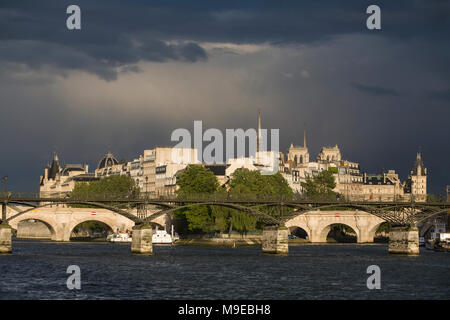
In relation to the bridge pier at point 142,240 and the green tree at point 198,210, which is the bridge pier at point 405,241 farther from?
the green tree at point 198,210

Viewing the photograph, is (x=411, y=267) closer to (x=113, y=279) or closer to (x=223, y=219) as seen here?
(x=113, y=279)

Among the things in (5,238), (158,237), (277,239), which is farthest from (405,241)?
(5,238)

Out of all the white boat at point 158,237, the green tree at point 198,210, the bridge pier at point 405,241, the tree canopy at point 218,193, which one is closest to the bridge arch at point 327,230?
the tree canopy at point 218,193

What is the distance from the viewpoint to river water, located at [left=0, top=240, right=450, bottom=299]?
61594 millimetres

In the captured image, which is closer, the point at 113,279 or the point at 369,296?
the point at 369,296

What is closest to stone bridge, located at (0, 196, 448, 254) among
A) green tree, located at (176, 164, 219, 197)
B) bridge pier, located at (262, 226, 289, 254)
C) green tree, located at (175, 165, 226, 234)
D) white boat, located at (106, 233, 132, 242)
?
bridge pier, located at (262, 226, 289, 254)

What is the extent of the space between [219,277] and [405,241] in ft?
136

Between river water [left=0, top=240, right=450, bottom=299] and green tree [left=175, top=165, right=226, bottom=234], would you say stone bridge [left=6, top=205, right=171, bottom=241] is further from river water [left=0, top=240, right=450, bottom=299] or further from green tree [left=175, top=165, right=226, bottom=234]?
river water [left=0, top=240, right=450, bottom=299]

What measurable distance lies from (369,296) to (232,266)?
87.6 ft

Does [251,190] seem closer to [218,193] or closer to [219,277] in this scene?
[218,193]

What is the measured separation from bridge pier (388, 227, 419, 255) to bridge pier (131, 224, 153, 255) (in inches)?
1182

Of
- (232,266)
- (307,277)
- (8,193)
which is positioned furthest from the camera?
(8,193)
